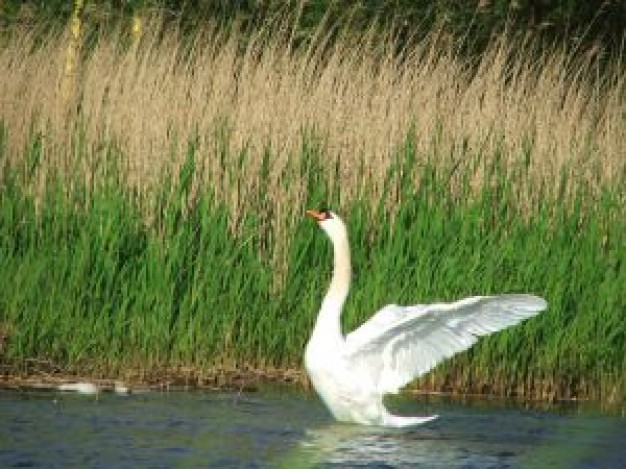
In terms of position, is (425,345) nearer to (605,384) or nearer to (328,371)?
(328,371)

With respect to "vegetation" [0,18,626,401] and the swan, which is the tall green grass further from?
→ the swan

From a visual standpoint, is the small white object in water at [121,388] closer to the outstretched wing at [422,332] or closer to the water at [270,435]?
the water at [270,435]

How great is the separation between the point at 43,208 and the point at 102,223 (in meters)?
0.46

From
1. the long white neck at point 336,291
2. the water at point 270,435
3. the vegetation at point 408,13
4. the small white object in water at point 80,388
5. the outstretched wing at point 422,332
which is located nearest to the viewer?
the water at point 270,435

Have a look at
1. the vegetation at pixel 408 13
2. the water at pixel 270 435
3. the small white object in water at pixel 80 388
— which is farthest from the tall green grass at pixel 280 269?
the vegetation at pixel 408 13

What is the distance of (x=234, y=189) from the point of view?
41.1ft

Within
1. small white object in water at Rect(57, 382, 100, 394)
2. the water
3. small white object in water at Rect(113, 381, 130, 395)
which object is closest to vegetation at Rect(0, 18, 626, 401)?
small white object in water at Rect(113, 381, 130, 395)

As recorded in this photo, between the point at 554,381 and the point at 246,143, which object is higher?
the point at 246,143

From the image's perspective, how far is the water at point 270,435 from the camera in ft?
30.6

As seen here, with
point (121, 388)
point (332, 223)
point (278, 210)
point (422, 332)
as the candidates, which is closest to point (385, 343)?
point (422, 332)

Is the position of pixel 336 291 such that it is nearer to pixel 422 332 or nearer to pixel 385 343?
pixel 385 343

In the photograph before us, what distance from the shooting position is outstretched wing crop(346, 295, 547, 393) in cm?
1042

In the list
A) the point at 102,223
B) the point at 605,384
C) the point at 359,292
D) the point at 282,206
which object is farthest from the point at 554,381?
the point at 102,223

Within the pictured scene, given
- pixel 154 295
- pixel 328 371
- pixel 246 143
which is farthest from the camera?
pixel 246 143
